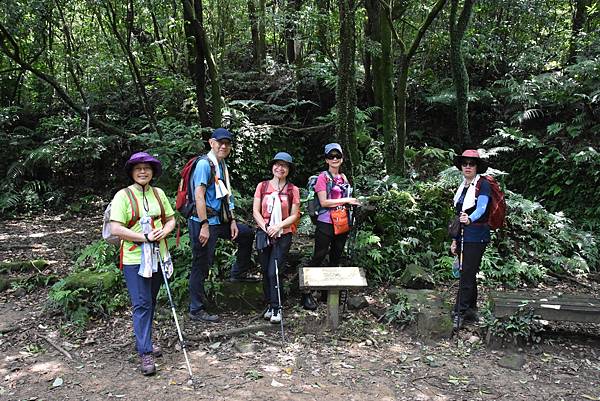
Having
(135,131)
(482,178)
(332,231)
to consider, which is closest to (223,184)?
(332,231)

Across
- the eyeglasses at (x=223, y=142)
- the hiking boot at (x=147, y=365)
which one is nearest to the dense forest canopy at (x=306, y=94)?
the eyeglasses at (x=223, y=142)

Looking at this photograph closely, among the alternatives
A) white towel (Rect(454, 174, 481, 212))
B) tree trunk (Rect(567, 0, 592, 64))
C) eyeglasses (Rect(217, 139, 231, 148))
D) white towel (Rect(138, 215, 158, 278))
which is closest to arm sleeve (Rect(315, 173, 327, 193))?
eyeglasses (Rect(217, 139, 231, 148))

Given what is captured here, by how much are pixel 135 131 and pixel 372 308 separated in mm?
8595

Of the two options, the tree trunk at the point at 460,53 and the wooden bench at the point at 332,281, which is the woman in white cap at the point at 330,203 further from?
the tree trunk at the point at 460,53

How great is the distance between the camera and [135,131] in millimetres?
11914

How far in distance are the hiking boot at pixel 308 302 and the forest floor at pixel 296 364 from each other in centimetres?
11

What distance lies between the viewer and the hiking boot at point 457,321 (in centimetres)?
530

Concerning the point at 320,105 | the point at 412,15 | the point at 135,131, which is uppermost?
the point at 412,15

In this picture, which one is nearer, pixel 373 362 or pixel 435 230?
pixel 373 362

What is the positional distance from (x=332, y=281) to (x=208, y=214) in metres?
1.62

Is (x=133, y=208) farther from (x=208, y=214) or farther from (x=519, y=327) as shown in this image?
(x=519, y=327)

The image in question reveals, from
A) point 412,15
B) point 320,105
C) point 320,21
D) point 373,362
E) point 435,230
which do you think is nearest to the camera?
point 373,362

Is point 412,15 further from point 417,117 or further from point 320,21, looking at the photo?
point 320,21

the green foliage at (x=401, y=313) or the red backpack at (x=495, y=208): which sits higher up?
the red backpack at (x=495, y=208)
